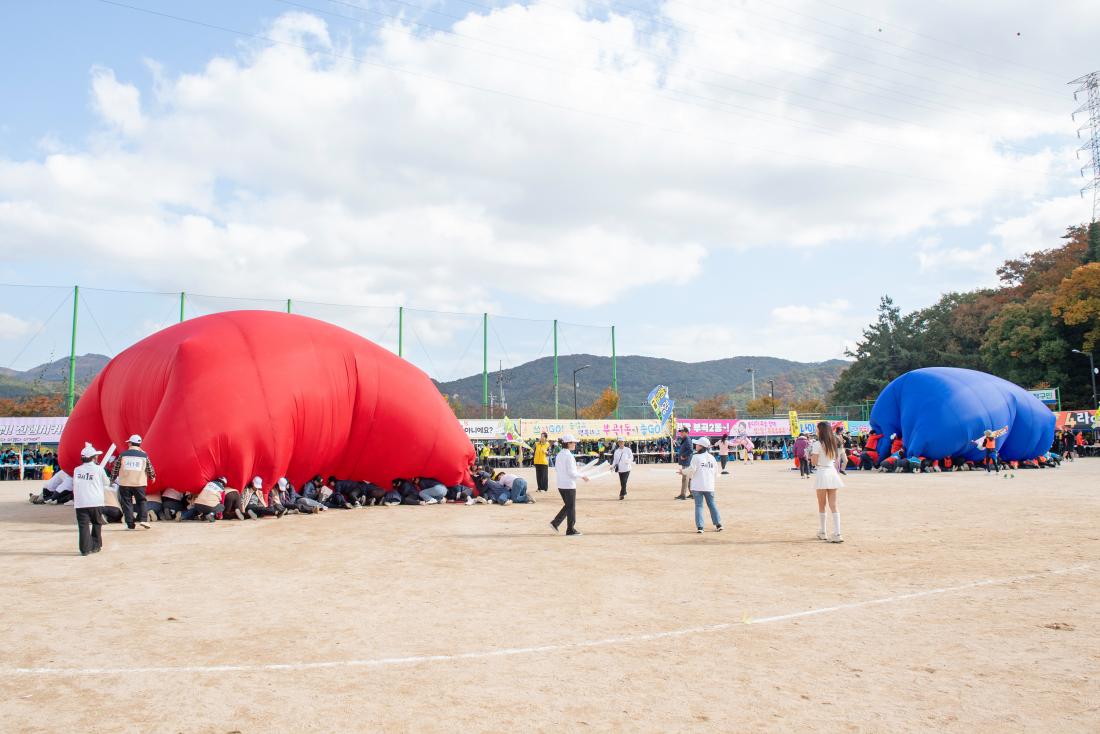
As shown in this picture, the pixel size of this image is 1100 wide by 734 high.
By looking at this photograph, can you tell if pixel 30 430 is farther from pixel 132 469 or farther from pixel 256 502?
pixel 132 469

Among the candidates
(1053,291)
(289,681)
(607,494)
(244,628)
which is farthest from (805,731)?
(1053,291)

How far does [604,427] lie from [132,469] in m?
28.4

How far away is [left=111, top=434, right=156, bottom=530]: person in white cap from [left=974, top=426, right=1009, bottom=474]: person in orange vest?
28.0 m

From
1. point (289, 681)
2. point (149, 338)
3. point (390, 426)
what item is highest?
point (149, 338)

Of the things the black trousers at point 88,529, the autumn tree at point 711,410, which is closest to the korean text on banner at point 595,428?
the black trousers at point 88,529

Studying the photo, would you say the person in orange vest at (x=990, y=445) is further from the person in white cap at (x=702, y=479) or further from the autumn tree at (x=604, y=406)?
the autumn tree at (x=604, y=406)

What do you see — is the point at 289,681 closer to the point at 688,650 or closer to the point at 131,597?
the point at 688,650

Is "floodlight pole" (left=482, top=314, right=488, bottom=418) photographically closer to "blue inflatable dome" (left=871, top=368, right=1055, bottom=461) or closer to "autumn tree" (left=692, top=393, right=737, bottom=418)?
"blue inflatable dome" (left=871, top=368, right=1055, bottom=461)

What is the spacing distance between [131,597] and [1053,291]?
2929 inches

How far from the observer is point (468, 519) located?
14133 mm

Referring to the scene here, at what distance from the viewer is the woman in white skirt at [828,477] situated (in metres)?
10.6

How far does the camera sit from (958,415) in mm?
27438

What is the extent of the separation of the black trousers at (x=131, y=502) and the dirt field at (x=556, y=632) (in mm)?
1007

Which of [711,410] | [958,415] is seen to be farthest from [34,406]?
[711,410]
